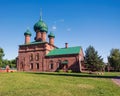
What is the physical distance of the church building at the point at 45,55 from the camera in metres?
44.2

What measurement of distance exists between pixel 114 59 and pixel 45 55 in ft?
91.5

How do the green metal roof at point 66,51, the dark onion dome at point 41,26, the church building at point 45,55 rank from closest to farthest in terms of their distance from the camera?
1. the church building at point 45,55
2. the green metal roof at point 66,51
3. the dark onion dome at point 41,26

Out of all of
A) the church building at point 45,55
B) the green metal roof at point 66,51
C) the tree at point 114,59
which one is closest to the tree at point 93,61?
the church building at point 45,55

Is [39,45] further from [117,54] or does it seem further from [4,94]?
[4,94]

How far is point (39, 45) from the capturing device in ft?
162

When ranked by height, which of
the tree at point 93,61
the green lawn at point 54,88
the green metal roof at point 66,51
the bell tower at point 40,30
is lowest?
the green lawn at point 54,88

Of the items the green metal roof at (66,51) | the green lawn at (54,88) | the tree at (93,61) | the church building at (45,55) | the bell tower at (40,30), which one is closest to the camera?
the green lawn at (54,88)

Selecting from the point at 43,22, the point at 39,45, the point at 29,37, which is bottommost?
the point at 39,45

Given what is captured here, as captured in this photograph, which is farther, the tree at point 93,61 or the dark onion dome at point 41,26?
the dark onion dome at point 41,26

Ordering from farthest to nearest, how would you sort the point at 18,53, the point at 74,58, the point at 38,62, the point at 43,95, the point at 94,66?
the point at 18,53 → the point at 38,62 → the point at 74,58 → the point at 94,66 → the point at 43,95

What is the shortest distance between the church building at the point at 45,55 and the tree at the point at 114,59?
18.9 metres

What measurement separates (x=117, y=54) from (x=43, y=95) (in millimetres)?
59212

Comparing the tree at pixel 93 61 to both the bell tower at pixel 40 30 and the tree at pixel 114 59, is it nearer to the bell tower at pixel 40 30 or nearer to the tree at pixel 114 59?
the bell tower at pixel 40 30

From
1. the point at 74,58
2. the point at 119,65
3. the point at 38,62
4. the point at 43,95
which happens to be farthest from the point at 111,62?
the point at 43,95
